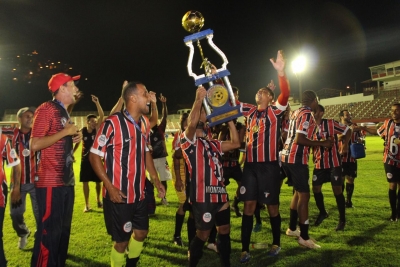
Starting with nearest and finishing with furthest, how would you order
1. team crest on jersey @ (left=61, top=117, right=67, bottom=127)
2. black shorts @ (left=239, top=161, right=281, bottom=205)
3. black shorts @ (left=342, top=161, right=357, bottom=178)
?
team crest on jersey @ (left=61, top=117, right=67, bottom=127), black shorts @ (left=239, top=161, right=281, bottom=205), black shorts @ (left=342, top=161, right=357, bottom=178)

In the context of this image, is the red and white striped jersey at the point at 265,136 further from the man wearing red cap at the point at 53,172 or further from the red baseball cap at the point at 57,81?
the red baseball cap at the point at 57,81

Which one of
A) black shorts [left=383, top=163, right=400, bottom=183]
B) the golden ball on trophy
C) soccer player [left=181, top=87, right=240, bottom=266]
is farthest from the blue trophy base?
black shorts [left=383, top=163, right=400, bottom=183]

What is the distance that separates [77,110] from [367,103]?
60.3 meters

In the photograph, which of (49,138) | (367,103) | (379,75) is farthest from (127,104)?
(379,75)

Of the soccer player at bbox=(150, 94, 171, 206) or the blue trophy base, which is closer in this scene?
the blue trophy base

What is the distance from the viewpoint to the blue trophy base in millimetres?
4418

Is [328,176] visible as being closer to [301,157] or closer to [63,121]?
[301,157]

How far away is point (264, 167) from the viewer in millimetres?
5172

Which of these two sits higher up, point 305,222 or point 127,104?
point 127,104

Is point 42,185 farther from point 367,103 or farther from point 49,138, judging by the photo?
point 367,103

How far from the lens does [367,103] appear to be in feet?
204

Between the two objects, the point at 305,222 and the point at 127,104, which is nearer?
the point at 127,104

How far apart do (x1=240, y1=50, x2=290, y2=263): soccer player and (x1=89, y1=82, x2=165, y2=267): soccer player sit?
1887 millimetres

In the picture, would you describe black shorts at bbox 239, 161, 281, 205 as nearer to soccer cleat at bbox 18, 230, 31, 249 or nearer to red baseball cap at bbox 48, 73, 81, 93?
red baseball cap at bbox 48, 73, 81, 93
